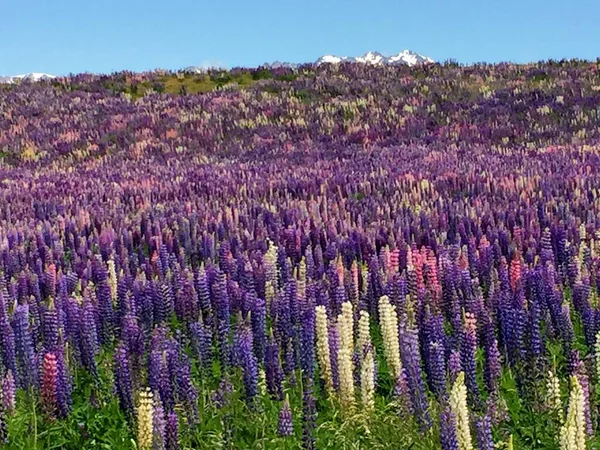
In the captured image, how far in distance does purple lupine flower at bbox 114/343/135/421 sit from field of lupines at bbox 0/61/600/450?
0.04ft

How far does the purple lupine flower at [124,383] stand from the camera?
410 cm

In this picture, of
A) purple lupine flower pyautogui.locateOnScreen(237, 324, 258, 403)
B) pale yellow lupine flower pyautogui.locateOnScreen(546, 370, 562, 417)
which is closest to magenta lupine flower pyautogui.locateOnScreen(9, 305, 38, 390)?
purple lupine flower pyautogui.locateOnScreen(237, 324, 258, 403)

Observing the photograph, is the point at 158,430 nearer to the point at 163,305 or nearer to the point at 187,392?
the point at 187,392

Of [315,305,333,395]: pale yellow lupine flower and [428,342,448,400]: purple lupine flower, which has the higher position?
[315,305,333,395]: pale yellow lupine flower

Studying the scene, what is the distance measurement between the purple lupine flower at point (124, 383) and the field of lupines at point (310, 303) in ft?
0.04

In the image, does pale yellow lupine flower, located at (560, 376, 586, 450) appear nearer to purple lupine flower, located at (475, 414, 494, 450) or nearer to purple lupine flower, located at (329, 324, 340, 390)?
purple lupine flower, located at (475, 414, 494, 450)

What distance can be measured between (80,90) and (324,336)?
29.7 meters

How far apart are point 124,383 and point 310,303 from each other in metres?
1.34

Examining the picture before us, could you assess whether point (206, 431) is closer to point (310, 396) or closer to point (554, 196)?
point (310, 396)

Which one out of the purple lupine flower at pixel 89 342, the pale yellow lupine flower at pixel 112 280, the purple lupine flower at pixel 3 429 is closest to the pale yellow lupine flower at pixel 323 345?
the purple lupine flower at pixel 89 342

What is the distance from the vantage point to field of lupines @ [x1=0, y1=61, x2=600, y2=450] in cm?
391

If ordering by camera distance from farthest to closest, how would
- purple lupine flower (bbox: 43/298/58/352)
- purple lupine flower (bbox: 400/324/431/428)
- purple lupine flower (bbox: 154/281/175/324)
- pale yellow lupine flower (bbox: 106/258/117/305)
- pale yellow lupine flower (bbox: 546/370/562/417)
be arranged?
pale yellow lupine flower (bbox: 106/258/117/305), purple lupine flower (bbox: 154/281/175/324), purple lupine flower (bbox: 43/298/58/352), pale yellow lupine flower (bbox: 546/370/562/417), purple lupine flower (bbox: 400/324/431/428)

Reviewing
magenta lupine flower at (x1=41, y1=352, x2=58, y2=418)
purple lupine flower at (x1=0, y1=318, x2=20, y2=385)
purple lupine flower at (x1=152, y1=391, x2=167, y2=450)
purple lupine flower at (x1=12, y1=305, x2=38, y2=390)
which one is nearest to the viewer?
purple lupine flower at (x1=152, y1=391, x2=167, y2=450)

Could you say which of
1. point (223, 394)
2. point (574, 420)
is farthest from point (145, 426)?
point (574, 420)
